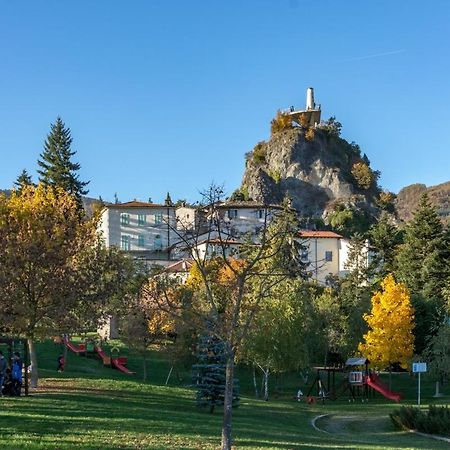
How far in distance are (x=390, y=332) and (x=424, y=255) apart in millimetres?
14701

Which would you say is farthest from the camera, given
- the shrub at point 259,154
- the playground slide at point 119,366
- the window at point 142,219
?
the shrub at point 259,154

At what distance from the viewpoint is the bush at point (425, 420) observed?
2795cm

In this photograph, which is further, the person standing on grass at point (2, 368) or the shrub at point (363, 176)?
the shrub at point (363, 176)

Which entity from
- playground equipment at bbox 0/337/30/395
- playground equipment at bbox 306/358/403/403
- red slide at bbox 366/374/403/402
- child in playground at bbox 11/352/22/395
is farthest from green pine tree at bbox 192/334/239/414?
red slide at bbox 366/374/403/402

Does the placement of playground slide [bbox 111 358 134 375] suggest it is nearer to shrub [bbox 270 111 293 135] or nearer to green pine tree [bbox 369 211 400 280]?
green pine tree [bbox 369 211 400 280]

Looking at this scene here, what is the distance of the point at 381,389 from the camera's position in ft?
167

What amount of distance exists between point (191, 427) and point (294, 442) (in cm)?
317

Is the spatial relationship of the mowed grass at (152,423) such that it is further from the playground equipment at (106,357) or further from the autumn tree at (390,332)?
the playground equipment at (106,357)

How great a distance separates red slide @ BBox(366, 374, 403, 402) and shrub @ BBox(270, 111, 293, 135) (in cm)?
9747

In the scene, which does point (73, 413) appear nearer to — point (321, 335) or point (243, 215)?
point (321, 335)

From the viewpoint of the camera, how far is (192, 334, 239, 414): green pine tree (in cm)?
2789

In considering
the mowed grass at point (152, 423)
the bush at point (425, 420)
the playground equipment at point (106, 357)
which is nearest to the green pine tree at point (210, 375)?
the mowed grass at point (152, 423)

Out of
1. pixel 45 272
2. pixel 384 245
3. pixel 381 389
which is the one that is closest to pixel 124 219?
pixel 384 245

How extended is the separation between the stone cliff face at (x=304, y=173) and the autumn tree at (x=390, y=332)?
258 feet
